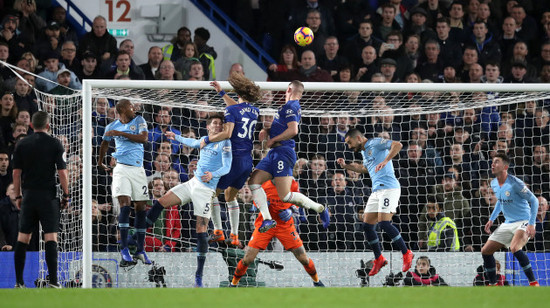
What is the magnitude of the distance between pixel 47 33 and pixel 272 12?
4.04 metres

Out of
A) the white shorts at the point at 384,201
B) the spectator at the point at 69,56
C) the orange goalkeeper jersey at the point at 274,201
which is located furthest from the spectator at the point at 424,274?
the spectator at the point at 69,56

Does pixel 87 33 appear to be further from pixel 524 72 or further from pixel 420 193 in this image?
pixel 524 72

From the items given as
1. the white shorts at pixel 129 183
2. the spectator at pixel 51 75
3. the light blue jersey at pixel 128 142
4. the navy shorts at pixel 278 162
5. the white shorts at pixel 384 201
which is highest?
the spectator at pixel 51 75

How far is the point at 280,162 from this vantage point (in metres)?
10.5

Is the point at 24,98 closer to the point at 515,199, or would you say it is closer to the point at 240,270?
the point at 240,270

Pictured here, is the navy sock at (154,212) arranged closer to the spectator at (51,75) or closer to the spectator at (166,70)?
the spectator at (51,75)

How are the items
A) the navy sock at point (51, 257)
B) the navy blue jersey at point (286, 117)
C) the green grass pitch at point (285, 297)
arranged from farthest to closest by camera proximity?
the navy blue jersey at point (286, 117) < the navy sock at point (51, 257) < the green grass pitch at point (285, 297)

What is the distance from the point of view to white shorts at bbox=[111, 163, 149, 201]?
10977 millimetres

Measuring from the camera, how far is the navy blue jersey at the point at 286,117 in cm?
1034

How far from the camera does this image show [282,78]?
1462 cm

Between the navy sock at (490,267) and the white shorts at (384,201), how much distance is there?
4.60 ft

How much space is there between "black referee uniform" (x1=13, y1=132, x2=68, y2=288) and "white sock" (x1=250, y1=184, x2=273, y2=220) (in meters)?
2.18

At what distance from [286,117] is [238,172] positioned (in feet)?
2.75

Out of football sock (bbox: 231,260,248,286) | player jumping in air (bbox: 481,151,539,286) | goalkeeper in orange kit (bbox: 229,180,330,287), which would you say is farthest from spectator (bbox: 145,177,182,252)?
player jumping in air (bbox: 481,151,539,286)
